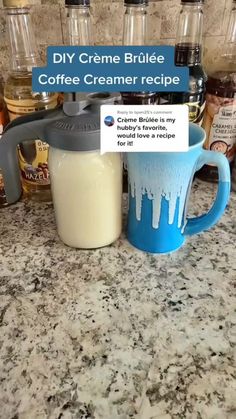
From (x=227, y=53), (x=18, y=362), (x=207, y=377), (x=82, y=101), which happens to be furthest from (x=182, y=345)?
(x=227, y=53)

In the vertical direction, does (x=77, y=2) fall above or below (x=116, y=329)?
above

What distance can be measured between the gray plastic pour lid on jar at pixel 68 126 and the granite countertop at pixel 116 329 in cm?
16

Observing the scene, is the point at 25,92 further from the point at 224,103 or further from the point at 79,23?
the point at 224,103

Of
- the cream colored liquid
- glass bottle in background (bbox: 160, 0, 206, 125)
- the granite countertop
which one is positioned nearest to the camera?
the granite countertop

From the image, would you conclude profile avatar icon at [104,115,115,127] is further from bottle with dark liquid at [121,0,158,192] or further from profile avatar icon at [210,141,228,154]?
profile avatar icon at [210,141,228,154]

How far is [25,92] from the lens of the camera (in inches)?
21.4

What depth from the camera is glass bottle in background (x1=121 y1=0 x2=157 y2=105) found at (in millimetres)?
532

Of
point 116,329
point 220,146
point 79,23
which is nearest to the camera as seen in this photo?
point 116,329

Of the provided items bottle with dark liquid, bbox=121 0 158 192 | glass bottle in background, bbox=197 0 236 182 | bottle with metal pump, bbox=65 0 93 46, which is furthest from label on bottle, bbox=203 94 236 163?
bottle with metal pump, bbox=65 0 93 46

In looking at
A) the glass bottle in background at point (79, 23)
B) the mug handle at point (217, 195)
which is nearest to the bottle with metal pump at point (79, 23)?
the glass bottle in background at point (79, 23)
